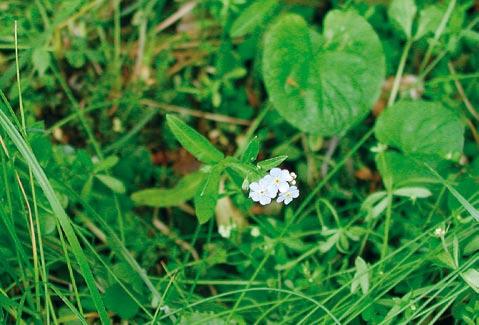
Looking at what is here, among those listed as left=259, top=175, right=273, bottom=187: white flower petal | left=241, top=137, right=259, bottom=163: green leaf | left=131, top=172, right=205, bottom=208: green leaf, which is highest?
left=241, top=137, right=259, bottom=163: green leaf

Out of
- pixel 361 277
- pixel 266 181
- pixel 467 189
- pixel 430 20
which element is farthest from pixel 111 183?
pixel 430 20

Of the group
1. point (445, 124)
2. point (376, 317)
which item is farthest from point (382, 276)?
point (445, 124)

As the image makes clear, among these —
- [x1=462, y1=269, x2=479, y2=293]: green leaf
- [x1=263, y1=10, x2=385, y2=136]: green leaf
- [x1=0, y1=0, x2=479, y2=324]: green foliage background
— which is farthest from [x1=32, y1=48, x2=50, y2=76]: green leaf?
[x1=462, y1=269, x2=479, y2=293]: green leaf

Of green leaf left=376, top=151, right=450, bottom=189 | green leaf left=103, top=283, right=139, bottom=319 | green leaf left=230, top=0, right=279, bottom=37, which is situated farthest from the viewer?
green leaf left=230, top=0, right=279, bottom=37

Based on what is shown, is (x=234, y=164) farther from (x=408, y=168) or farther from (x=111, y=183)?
(x=408, y=168)

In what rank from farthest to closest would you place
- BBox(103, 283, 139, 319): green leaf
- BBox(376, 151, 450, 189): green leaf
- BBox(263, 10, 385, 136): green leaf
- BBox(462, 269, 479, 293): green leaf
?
1. BBox(263, 10, 385, 136): green leaf
2. BBox(376, 151, 450, 189): green leaf
3. BBox(103, 283, 139, 319): green leaf
4. BBox(462, 269, 479, 293): green leaf

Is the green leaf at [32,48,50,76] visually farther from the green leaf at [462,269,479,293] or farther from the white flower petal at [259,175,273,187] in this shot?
the green leaf at [462,269,479,293]

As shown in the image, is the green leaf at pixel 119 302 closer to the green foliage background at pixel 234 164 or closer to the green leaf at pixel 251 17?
the green foliage background at pixel 234 164
